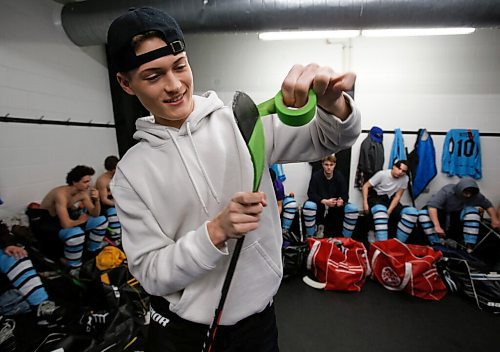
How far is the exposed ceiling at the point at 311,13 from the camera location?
2.48 meters

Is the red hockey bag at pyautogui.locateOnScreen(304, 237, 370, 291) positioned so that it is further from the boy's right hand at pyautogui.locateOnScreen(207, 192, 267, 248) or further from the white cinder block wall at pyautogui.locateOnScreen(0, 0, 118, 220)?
the white cinder block wall at pyautogui.locateOnScreen(0, 0, 118, 220)

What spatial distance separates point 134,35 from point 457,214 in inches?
151

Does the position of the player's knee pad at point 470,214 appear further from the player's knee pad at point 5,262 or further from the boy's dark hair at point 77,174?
the player's knee pad at point 5,262

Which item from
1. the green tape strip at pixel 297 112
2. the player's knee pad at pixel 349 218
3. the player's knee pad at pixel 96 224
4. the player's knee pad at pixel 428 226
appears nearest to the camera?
the green tape strip at pixel 297 112

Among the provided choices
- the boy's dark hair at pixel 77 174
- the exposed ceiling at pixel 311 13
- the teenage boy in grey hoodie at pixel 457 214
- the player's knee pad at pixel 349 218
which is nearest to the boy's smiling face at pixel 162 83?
the exposed ceiling at pixel 311 13

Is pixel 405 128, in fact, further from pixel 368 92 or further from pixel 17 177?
pixel 17 177

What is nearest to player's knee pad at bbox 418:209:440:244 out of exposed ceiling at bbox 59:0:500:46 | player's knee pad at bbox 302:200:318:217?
player's knee pad at bbox 302:200:318:217

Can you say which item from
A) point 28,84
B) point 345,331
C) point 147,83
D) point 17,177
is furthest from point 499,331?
point 28,84

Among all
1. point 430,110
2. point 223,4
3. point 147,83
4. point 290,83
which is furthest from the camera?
point 430,110

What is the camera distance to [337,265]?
99.4 inches

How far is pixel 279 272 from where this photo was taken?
840 millimetres

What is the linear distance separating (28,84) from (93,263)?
6.71 ft

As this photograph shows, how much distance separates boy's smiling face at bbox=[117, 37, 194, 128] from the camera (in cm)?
68

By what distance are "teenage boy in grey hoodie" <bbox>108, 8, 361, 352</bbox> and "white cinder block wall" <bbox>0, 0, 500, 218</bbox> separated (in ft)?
9.26
